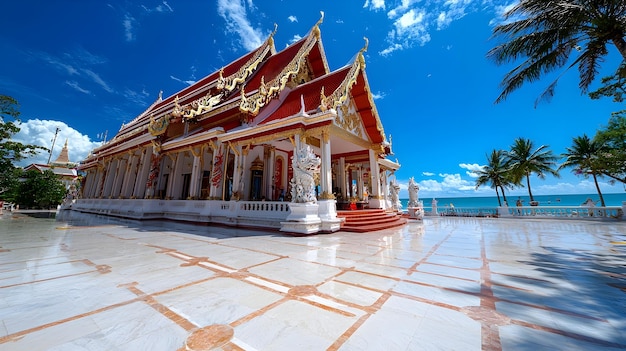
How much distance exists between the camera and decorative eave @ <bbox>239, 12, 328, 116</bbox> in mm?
→ 9141

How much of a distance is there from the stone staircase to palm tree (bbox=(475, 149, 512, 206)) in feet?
64.6

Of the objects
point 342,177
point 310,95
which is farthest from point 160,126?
point 342,177

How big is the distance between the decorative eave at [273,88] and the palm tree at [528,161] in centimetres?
2088

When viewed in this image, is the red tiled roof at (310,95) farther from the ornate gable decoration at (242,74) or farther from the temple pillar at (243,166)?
the ornate gable decoration at (242,74)

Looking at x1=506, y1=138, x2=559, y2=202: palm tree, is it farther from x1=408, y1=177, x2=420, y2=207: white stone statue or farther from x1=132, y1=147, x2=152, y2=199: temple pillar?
x1=132, y1=147, x2=152, y2=199: temple pillar

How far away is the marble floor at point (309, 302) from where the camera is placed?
4.91ft

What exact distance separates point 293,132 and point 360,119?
4.22 meters

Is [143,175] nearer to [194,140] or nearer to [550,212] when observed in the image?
[194,140]

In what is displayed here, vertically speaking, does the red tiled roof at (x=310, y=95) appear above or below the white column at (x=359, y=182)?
above

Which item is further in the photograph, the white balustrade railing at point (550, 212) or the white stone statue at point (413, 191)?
the white stone statue at point (413, 191)

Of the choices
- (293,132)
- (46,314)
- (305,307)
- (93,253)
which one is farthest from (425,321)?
(293,132)

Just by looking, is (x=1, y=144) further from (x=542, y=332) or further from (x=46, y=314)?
(x=542, y=332)

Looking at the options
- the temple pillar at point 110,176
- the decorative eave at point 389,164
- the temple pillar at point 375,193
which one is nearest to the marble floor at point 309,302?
the temple pillar at point 375,193

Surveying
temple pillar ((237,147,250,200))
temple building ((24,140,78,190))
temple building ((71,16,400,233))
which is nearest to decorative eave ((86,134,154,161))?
temple building ((71,16,400,233))
